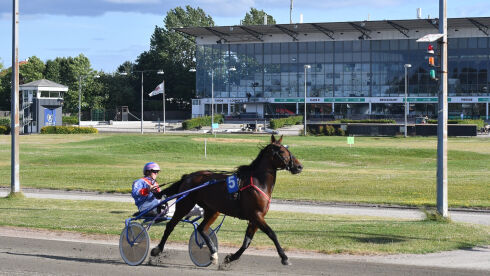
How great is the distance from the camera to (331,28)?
345 feet

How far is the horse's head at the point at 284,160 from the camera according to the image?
1038 cm

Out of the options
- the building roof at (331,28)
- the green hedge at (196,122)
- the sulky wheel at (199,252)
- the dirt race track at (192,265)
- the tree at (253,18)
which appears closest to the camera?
the dirt race track at (192,265)

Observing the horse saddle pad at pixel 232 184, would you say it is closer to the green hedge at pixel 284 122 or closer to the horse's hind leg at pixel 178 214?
the horse's hind leg at pixel 178 214

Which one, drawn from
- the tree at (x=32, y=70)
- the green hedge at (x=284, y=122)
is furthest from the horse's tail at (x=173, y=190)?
the tree at (x=32, y=70)

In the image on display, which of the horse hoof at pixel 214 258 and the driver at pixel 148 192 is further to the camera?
the driver at pixel 148 192

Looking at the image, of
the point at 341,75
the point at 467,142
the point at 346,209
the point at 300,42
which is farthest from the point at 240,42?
the point at 346,209

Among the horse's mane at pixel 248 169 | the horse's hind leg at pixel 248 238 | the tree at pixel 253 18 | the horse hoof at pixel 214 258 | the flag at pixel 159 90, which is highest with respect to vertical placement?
the tree at pixel 253 18

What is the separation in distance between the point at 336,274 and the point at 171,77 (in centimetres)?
12420

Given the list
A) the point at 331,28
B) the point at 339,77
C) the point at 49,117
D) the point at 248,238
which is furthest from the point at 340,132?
the point at 248,238

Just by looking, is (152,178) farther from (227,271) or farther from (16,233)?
(16,233)

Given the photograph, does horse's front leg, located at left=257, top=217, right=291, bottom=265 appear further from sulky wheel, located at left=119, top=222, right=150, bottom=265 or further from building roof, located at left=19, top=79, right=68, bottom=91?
building roof, located at left=19, top=79, right=68, bottom=91

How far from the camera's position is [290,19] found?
135 m

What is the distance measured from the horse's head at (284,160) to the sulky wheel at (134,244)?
2.65 m

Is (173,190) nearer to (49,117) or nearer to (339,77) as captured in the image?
(49,117)
